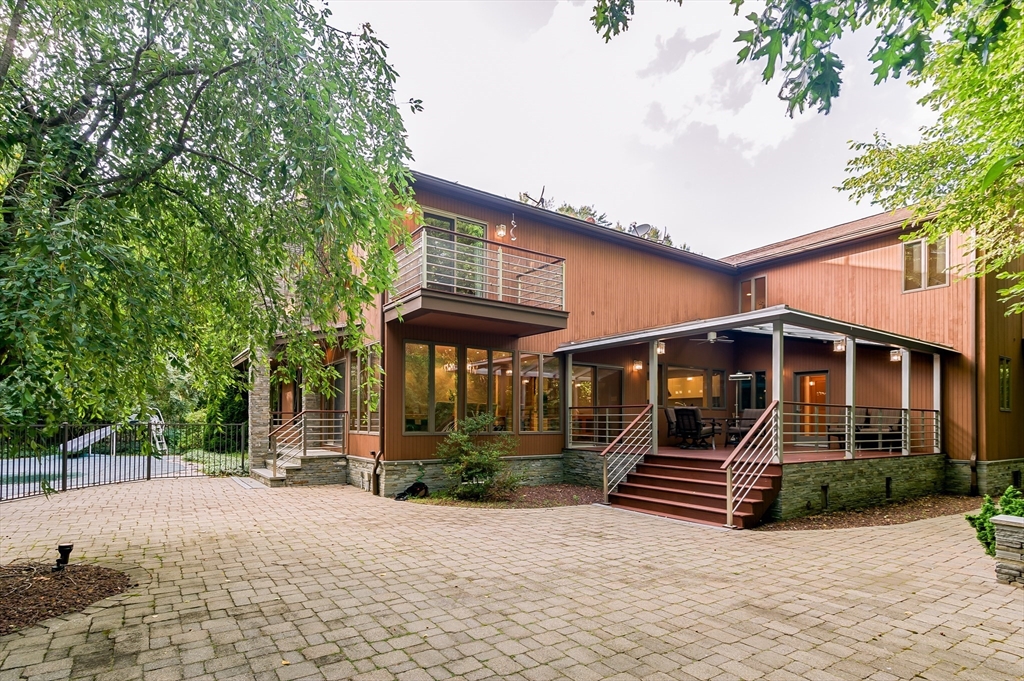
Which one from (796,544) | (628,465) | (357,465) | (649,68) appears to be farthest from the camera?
(649,68)

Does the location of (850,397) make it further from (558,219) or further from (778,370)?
(558,219)

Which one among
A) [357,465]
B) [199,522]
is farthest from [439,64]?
[199,522]

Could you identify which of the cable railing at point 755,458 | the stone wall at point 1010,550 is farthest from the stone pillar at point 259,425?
the stone wall at point 1010,550

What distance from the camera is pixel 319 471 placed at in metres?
12.1

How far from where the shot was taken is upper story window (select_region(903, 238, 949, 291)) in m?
12.6

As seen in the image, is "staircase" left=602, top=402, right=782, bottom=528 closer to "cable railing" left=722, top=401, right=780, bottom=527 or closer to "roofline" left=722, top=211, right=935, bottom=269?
"cable railing" left=722, top=401, right=780, bottom=527

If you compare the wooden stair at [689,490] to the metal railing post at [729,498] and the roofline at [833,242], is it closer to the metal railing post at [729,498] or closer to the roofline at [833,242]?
the metal railing post at [729,498]

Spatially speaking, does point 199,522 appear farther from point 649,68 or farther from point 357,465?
point 649,68

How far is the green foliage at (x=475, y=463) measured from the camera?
9.98 m

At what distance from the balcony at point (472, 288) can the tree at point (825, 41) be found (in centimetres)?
662

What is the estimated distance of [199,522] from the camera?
26.2ft

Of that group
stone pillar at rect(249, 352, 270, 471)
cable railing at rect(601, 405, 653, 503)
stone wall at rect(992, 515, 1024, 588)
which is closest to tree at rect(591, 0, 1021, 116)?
stone wall at rect(992, 515, 1024, 588)

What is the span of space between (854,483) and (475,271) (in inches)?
322

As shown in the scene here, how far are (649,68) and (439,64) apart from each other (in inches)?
464
